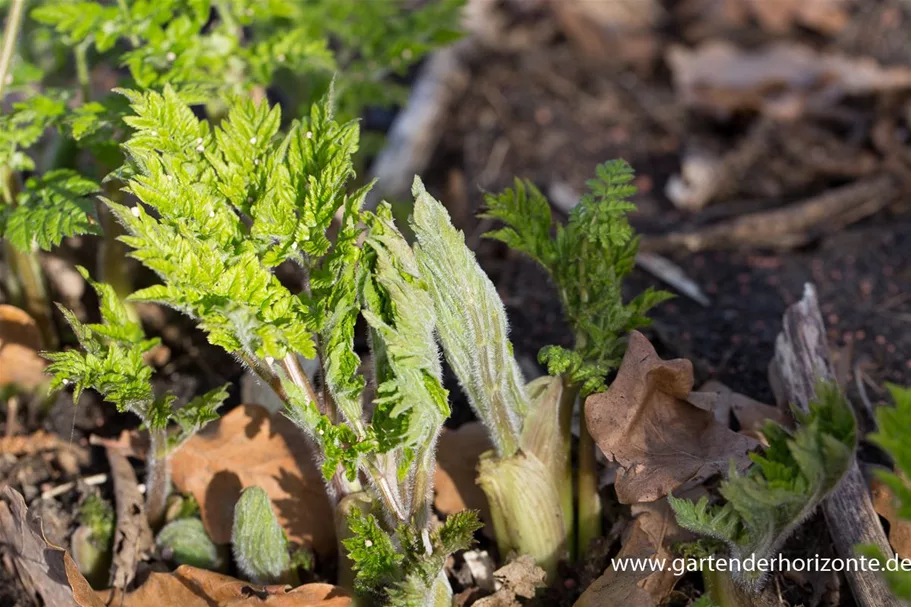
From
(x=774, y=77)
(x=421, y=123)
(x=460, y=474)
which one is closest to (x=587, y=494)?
(x=460, y=474)

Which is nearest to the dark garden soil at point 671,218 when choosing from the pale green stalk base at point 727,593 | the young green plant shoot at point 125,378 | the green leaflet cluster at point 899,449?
the pale green stalk base at point 727,593

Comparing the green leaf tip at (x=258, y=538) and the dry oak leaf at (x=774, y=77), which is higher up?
the green leaf tip at (x=258, y=538)

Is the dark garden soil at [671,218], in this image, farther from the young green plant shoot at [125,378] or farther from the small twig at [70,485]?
the young green plant shoot at [125,378]

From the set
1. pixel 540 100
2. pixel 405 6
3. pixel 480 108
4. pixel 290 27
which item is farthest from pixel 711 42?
pixel 290 27

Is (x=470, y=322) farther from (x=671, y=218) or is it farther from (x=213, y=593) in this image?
(x=671, y=218)

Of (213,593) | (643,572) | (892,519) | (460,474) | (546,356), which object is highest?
(546,356)

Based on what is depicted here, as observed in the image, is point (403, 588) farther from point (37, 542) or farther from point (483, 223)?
point (483, 223)
